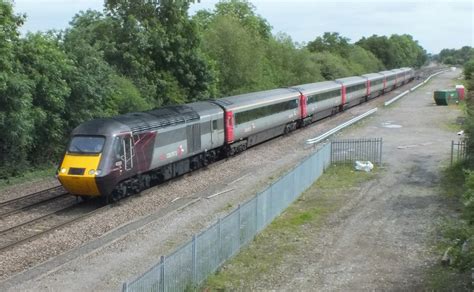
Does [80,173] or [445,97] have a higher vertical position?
[80,173]

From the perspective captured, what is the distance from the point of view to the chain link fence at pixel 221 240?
1087 centimetres

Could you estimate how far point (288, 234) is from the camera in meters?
16.6

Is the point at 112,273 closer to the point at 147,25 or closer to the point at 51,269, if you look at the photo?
the point at 51,269

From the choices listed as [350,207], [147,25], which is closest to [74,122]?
[147,25]

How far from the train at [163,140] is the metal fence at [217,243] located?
5.31 metres

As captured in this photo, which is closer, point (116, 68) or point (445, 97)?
point (116, 68)

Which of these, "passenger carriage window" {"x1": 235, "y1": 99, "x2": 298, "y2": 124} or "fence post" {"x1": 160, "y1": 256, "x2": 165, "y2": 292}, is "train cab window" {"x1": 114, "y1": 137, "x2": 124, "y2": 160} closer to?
"fence post" {"x1": 160, "y1": 256, "x2": 165, "y2": 292}

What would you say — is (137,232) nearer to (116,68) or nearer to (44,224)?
(44,224)

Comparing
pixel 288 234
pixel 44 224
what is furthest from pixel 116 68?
pixel 288 234

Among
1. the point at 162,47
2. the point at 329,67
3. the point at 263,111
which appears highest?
the point at 162,47

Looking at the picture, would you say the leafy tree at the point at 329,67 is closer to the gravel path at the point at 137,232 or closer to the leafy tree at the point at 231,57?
the leafy tree at the point at 231,57

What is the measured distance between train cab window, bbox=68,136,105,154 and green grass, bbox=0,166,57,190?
532 centimetres

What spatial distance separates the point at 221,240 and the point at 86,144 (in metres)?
7.82

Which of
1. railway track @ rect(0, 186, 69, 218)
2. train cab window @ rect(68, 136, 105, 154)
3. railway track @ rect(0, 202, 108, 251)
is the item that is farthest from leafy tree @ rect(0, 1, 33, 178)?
railway track @ rect(0, 202, 108, 251)
